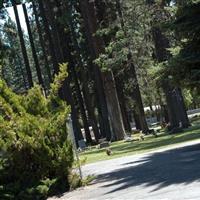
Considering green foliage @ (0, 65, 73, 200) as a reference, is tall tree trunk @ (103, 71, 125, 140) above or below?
above

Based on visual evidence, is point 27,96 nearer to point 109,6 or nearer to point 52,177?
point 52,177

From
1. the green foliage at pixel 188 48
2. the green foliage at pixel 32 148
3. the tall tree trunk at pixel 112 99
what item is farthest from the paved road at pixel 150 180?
the tall tree trunk at pixel 112 99

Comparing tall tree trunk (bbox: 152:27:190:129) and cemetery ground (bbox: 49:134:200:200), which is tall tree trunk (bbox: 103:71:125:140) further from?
cemetery ground (bbox: 49:134:200:200)

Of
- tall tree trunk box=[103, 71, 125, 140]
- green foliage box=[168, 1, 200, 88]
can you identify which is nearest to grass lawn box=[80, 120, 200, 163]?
green foliage box=[168, 1, 200, 88]

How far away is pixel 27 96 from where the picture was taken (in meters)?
16.4

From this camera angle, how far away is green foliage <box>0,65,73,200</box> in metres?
14.9

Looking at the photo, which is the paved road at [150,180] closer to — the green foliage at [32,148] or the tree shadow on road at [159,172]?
the tree shadow on road at [159,172]

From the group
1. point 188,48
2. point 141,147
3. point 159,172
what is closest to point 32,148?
point 159,172

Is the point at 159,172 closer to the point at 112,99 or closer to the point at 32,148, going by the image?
the point at 32,148

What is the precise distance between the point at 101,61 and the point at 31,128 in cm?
2016

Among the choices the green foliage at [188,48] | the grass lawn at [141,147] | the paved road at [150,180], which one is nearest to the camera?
the paved road at [150,180]

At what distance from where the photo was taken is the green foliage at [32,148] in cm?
1490

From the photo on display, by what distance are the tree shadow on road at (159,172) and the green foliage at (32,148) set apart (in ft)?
4.79

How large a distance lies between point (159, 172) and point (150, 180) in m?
1.18
